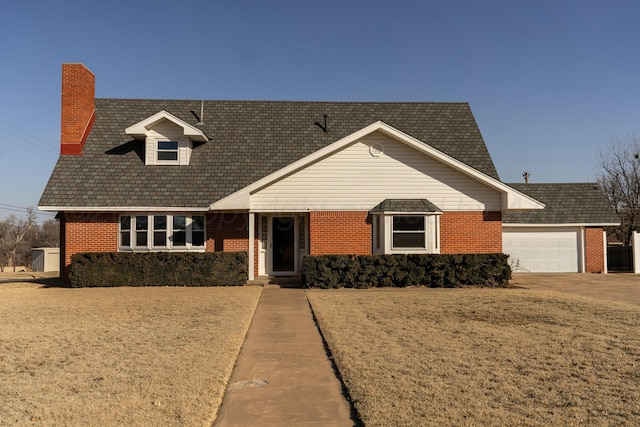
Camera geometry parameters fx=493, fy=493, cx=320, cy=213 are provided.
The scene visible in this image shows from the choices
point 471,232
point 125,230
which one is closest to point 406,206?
point 471,232

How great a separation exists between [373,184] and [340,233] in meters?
2.09

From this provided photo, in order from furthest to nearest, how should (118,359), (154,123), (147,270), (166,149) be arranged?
(166,149), (154,123), (147,270), (118,359)

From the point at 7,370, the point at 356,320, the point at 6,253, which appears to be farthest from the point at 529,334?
the point at 6,253

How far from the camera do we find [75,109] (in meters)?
19.3

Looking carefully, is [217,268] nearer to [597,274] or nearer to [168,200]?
[168,200]

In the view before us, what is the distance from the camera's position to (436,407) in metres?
4.93

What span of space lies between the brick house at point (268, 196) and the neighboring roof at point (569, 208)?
489 cm

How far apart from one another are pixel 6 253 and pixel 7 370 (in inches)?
1780

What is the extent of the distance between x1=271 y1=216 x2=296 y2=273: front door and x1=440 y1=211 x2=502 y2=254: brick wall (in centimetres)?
549

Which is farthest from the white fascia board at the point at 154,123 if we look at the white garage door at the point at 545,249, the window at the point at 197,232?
the white garage door at the point at 545,249

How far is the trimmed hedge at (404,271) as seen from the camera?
1581 cm

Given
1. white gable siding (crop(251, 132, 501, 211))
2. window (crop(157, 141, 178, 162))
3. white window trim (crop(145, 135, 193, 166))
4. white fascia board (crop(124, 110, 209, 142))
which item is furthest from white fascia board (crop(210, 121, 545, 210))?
window (crop(157, 141, 178, 162))

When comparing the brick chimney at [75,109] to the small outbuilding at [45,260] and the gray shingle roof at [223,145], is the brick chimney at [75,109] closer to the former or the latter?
the gray shingle roof at [223,145]

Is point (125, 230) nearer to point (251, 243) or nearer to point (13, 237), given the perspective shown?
point (251, 243)
